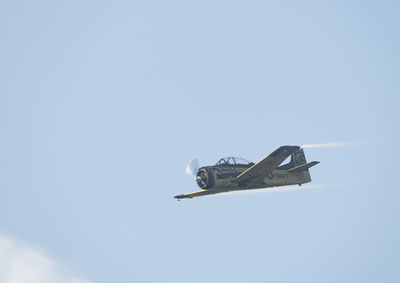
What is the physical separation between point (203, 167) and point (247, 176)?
3.26 m

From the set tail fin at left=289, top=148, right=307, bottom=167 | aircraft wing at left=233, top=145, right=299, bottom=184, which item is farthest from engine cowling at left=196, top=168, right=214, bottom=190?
tail fin at left=289, top=148, right=307, bottom=167

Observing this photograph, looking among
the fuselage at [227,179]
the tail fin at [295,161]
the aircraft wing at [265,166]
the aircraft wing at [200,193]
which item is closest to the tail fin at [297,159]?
the tail fin at [295,161]

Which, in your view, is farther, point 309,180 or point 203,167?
point 309,180

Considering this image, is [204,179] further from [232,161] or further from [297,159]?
[297,159]

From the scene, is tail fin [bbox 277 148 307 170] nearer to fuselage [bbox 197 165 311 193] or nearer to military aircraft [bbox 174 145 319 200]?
military aircraft [bbox 174 145 319 200]

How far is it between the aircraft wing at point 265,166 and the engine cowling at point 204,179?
5.70ft

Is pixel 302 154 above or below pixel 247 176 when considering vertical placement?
above

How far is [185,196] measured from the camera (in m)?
42.3

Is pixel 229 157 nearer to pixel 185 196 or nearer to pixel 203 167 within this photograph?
pixel 203 167

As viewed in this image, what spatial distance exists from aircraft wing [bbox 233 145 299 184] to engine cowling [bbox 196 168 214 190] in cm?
174

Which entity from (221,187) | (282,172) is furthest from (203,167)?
(282,172)

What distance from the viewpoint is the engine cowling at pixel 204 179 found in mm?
38031

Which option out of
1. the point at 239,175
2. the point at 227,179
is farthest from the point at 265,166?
the point at 227,179

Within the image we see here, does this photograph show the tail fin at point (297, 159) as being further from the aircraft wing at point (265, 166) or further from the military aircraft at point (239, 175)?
the aircraft wing at point (265, 166)
